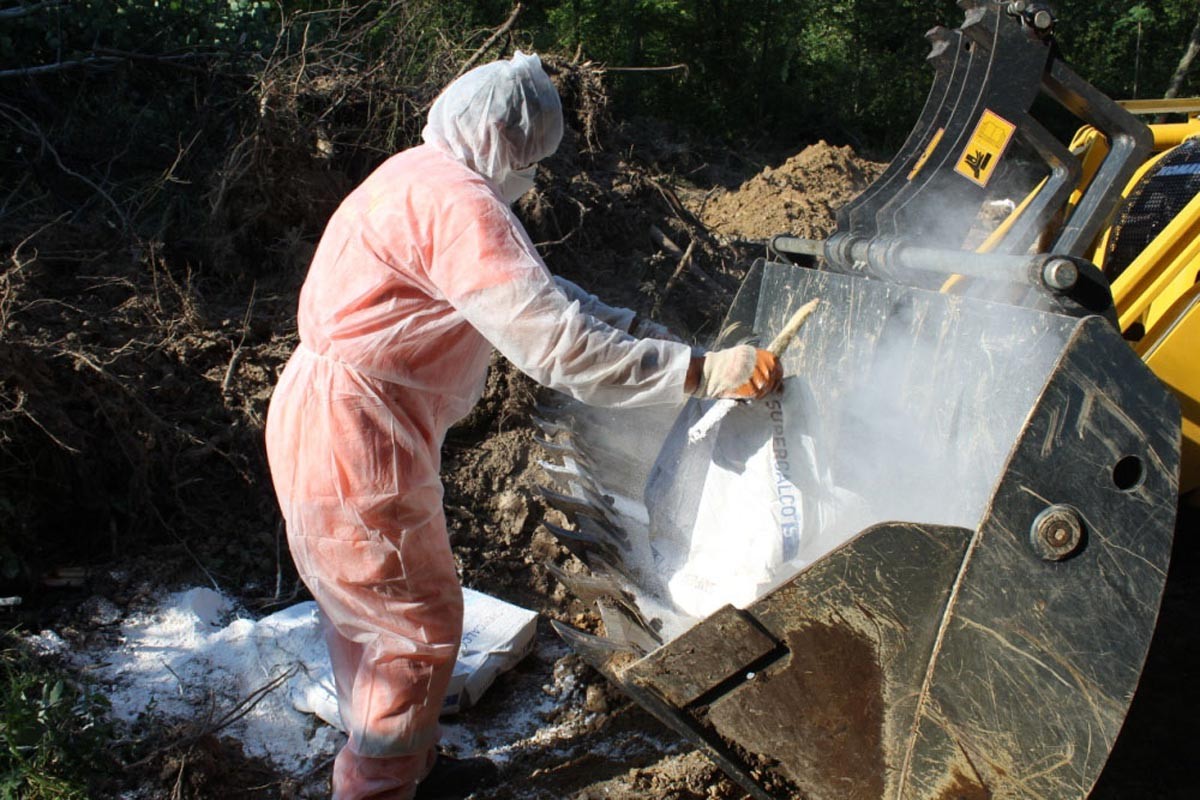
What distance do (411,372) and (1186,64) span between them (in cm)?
1524

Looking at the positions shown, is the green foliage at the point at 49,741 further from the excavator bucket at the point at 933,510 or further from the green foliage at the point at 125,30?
the green foliage at the point at 125,30

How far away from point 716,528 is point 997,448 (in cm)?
78

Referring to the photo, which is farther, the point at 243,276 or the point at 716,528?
the point at 243,276

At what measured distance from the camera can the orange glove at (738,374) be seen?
7.79 ft

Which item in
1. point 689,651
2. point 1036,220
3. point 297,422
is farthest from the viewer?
point 1036,220

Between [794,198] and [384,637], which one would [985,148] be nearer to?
[384,637]

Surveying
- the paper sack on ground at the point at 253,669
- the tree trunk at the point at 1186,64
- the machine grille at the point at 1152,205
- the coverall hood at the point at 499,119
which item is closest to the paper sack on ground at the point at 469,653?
the paper sack on ground at the point at 253,669

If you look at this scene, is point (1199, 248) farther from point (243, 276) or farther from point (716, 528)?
point (243, 276)

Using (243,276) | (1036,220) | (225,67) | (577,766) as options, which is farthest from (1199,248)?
(225,67)

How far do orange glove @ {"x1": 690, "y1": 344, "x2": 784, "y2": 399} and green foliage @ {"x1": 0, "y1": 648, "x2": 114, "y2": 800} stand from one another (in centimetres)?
192

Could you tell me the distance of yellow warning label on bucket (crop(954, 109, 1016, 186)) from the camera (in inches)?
119

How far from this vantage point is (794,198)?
814cm

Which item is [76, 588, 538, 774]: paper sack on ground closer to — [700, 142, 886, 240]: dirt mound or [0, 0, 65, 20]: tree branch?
[0, 0, 65, 20]: tree branch

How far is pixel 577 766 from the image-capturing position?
304cm
